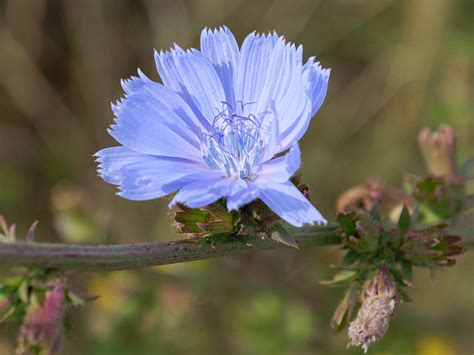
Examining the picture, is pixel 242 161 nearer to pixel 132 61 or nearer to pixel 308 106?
pixel 308 106

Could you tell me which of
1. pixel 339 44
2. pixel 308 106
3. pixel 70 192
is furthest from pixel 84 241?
pixel 339 44

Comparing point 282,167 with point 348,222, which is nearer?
point 282,167

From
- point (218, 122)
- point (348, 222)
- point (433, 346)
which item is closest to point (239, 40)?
point (433, 346)

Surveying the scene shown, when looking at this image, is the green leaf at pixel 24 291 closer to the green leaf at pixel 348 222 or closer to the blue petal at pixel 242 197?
the blue petal at pixel 242 197

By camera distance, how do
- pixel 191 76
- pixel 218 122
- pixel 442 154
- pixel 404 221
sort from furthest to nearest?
pixel 442 154
pixel 404 221
pixel 218 122
pixel 191 76

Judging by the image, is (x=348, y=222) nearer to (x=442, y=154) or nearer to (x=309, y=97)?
(x=309, y=97)

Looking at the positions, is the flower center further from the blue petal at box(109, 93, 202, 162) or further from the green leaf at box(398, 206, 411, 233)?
the green leaf at box(398, 206, 411, 233)

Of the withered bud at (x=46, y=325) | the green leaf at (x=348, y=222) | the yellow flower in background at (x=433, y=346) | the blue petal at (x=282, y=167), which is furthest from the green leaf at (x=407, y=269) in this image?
the yellow flower in background at (x=433, y=346)

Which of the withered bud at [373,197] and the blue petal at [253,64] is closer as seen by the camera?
the blue petal at [253,64]

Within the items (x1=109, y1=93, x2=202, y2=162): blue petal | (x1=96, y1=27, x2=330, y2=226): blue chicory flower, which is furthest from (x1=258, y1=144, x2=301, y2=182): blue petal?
(x1=109, y1=93, x2=202, y2=162): blue petal
